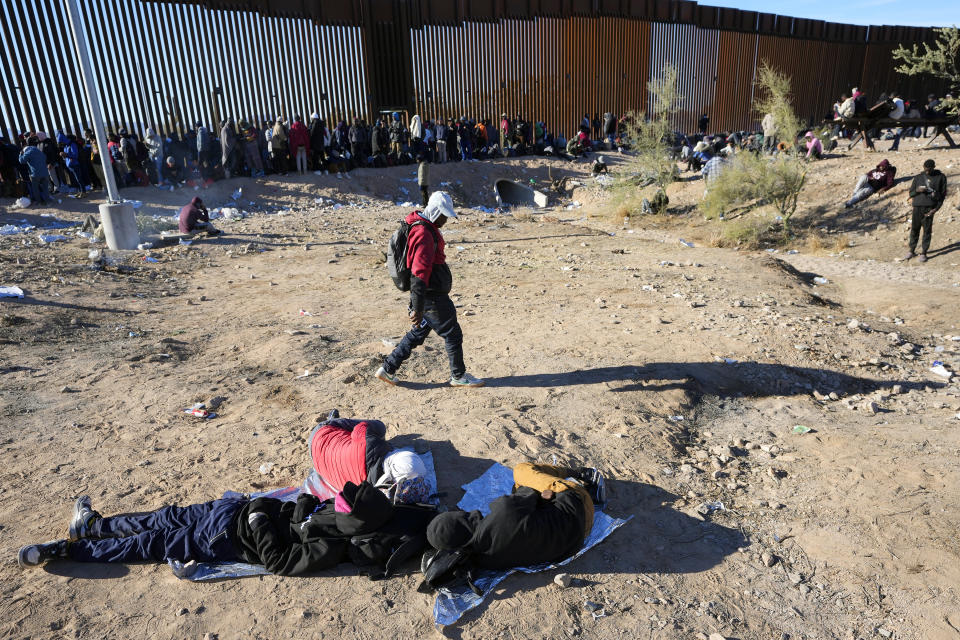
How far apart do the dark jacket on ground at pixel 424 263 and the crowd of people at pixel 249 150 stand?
6632mm

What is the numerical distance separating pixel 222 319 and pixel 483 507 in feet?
14.4

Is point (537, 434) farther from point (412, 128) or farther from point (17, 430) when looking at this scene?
point (412, 128)

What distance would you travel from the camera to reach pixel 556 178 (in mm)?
18203

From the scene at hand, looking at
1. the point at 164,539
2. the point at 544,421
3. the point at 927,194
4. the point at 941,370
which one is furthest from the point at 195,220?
the point at 927,194

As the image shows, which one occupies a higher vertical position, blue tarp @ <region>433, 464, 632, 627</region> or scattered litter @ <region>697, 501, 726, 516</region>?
blue tarp @ <region>433, 464, 632, 627</region>

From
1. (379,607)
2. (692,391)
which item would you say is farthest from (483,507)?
(692,391)

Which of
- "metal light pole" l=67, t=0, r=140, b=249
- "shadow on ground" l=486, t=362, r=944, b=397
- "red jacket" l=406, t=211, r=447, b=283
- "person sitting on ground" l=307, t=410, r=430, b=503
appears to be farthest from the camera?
"metal light pole" l=67, t=0, r=140, b=249

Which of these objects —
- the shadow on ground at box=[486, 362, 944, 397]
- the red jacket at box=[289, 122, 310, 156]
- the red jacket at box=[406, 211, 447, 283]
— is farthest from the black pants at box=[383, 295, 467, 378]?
the red jacket at box=[289, 122, 310, 156]

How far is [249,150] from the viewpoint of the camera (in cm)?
1401

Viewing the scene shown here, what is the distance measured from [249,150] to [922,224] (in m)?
13.6

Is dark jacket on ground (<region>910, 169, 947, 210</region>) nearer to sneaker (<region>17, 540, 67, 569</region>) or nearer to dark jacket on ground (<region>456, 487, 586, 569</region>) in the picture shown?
dark jacket on ground (<region>456, 487, 586, 569</region>)

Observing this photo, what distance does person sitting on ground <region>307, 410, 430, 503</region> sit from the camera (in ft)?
10.0

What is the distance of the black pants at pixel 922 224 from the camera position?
9109 mm

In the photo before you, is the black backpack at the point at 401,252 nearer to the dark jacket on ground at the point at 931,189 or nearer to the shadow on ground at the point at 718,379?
the shadow on ground at the point at 718,379
